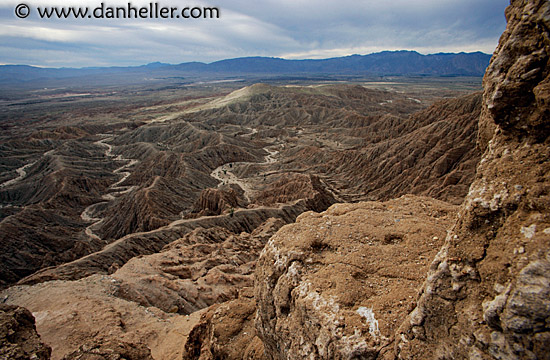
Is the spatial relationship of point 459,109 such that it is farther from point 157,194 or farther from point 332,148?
point 157,194

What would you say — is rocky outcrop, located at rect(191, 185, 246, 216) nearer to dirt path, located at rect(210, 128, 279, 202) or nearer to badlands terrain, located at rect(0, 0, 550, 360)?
badlands terrain, located at rect(0, 0, 550, 360)

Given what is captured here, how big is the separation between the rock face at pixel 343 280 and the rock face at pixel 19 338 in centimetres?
707

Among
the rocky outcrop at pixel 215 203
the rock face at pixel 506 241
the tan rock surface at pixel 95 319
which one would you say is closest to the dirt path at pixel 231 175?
the rocky outcrop at pixel 215 203

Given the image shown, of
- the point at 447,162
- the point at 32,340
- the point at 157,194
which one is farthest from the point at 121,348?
the point at 447,162

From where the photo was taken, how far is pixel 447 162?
46.0m

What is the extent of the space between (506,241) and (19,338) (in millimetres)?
13964

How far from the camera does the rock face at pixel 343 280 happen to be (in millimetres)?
6878

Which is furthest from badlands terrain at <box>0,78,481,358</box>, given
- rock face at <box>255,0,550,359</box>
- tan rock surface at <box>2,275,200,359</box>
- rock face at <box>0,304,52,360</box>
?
rock face at <box>0,304,52,360</box>

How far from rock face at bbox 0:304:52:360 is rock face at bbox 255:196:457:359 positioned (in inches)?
278

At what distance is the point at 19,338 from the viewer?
9773mm

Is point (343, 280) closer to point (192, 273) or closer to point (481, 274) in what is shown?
point (481, 274)

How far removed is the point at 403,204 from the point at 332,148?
64.4m

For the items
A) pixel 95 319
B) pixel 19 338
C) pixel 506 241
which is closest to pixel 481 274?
pixel 506 241

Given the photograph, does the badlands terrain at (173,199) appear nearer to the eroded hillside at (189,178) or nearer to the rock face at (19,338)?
the eroded hillside at (189,178)
